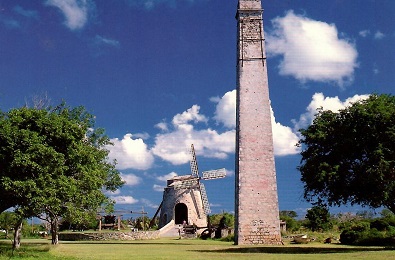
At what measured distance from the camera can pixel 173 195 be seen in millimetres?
52594

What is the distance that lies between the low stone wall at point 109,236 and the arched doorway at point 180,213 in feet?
20.5

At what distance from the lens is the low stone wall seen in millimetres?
42531

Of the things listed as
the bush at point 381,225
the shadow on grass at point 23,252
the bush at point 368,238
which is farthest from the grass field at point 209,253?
the bush at point 381,225

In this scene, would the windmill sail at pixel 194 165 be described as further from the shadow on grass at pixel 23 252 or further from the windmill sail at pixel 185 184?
the shadow on grass at pixel 23 252

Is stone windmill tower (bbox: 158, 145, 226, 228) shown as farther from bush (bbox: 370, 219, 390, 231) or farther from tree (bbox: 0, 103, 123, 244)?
tree (bbox: 0, 103, 123, 244)

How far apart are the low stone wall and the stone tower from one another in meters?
19.0

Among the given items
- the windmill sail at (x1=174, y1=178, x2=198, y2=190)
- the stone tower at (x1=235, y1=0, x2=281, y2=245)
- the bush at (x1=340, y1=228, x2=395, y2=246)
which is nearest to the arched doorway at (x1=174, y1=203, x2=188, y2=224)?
the windmill sail at (x1=174, y1=178, x2=198, y2=190)

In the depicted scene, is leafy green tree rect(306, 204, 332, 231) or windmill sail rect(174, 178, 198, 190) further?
windmill sail rect(174, 178, 198, 190)

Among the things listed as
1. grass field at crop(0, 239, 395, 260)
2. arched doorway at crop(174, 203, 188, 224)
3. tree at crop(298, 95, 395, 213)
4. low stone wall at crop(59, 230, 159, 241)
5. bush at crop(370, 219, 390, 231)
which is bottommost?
low stone wall at crop(59, 230, 159, 241)

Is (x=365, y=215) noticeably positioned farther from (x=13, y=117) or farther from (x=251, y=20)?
(x=13, y=117)

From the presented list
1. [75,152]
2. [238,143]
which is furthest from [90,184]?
[238,143]

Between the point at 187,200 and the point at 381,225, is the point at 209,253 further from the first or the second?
the point at 187,200

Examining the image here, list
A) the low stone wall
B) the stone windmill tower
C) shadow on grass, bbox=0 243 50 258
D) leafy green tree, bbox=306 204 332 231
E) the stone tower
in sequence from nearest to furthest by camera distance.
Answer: shadow on grass, bbox=0 243 50 258
the stone tower
the low stone wall
leafy green tree, bbox=306 204 332 231
the stone windmill tower

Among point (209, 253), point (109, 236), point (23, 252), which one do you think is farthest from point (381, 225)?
point (109, 236)
